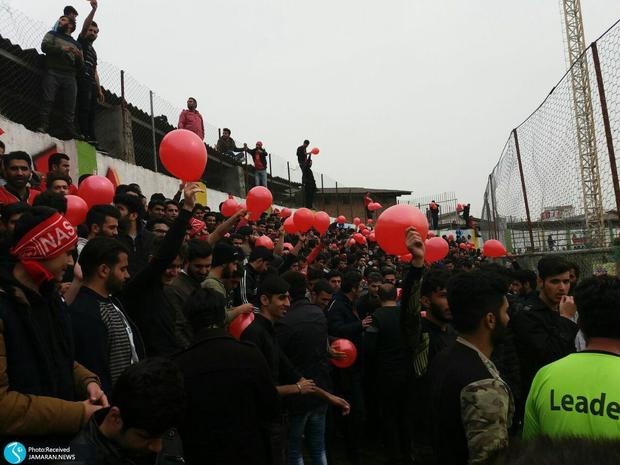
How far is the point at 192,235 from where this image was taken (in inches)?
268

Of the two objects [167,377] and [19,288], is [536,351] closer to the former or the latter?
[167,377]

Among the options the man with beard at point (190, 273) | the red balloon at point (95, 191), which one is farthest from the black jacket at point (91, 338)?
the red balloon at point (95, 191)

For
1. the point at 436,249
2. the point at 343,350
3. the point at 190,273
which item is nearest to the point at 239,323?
the point at 190,273

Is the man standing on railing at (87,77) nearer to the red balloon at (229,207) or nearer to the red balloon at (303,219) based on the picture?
the red balloon at (229,207)

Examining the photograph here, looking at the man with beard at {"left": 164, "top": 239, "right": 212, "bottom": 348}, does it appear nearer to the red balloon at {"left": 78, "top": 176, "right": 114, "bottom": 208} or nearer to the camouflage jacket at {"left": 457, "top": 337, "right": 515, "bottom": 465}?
the red balloon at {"left": 78, "top": 176, "right": 114, "bottom": 208}

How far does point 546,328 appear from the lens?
11.5ft

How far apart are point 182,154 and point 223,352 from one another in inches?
96.4

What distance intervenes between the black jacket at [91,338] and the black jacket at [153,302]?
541 mm

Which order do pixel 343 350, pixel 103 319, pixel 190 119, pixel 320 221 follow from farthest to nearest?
pixel 190 119
pixel 320 221
pixel 343 350
pixel 103 319

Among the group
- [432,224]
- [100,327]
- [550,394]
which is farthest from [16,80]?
[432,224]

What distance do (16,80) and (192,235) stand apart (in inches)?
179

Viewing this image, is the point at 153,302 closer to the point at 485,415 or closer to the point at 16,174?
the point at 485,415

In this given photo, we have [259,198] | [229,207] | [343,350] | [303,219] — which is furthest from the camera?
[229,207]

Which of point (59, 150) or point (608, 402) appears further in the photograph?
point (59, 150)
